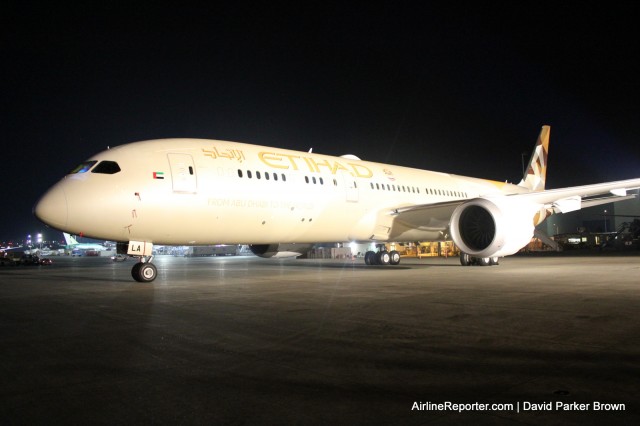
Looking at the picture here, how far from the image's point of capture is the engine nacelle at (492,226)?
14.0 metres

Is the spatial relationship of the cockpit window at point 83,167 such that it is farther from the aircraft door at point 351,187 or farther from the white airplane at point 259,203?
the aircraft door at point 351,187

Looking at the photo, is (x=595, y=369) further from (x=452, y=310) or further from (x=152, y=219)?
(x=152, y=219)

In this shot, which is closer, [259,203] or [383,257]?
[259,203]

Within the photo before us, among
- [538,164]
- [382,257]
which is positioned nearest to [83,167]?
[382,257]

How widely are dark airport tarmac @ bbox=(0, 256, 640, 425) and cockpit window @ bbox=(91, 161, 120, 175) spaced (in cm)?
427

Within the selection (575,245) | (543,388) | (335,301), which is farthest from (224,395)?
(575,245)

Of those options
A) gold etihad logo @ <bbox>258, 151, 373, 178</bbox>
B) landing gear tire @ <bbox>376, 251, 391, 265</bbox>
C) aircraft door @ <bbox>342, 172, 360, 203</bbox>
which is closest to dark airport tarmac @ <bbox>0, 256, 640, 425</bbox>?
gold etihad logo @ <bbox>258, 151, 373, 178</bbox>

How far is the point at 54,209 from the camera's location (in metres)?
11.1

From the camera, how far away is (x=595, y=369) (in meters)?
3.92

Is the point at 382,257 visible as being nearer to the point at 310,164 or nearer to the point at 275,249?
the point at 275,249

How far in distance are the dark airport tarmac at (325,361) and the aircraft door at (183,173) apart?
4402 mm

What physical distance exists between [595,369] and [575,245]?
160 feet

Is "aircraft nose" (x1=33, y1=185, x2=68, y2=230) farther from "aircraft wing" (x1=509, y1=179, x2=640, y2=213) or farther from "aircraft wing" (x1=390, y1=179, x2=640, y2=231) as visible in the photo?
"aircraft wing" (x1=509, y1=179, x2=640, y2=213)

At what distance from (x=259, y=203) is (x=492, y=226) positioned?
6892 mm
